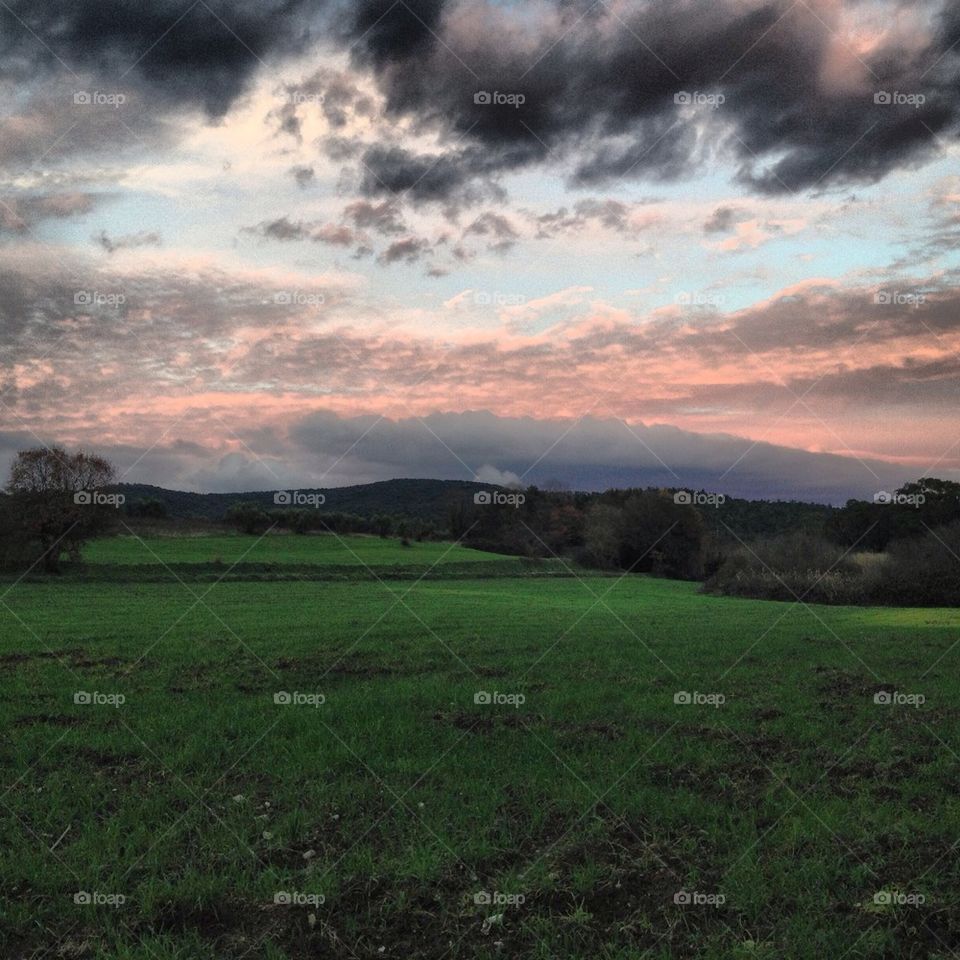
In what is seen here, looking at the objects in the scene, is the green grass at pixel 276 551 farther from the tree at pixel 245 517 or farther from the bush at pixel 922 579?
the bush at pixel 922 579

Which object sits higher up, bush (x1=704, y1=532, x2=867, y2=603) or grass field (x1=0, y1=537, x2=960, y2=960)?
grass field (x1=0, y1=537, x2=960, y2=960)

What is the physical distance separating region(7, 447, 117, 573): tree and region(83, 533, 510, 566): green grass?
4548 mm

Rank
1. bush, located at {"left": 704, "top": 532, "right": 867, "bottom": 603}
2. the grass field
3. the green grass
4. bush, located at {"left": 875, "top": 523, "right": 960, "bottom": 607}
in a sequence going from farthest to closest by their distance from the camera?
the green grass
bush, located at {"left": 704, "top": 532, "right": 867, "bottom": 603}
bush, located at {"left": 875, "top": 523, "right": 960, "bottom": 607}
the grass field

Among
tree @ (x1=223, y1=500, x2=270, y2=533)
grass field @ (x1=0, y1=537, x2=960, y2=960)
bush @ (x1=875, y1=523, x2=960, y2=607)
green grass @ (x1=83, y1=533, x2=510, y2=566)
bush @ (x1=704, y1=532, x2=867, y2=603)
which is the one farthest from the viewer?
tree @ (x1=223, y1=500, x2=270, y2=533)

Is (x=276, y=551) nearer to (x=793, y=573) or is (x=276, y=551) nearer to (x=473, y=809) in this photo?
(x=793, y=573)

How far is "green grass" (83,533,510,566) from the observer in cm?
5647

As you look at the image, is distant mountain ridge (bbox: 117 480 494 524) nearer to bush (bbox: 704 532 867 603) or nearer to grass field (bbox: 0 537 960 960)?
bush (bbox: 704 532 867 603)

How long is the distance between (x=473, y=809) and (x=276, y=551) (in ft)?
194

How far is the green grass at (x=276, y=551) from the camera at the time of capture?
56469 millimetres

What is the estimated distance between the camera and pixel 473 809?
7500mm

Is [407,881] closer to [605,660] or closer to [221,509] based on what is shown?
[605,660]

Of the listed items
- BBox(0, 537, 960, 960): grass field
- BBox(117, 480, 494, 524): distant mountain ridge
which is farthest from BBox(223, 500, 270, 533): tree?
BBox(0, 537, 960, 960): grass field

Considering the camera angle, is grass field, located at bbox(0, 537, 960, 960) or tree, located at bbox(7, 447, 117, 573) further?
tree, located at bbox(7, 447, 117, 573)

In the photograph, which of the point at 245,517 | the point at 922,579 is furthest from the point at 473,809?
the point at 245,517
